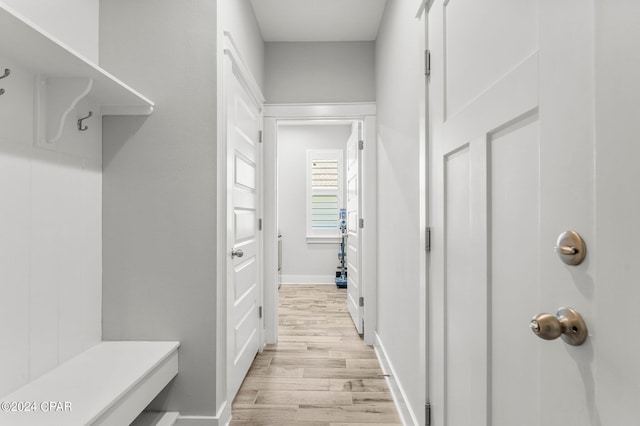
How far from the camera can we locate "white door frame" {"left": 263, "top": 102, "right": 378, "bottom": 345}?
311 centimetres

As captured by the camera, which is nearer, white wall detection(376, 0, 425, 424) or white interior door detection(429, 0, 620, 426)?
white interior door detection(429, 0, 620, 426)

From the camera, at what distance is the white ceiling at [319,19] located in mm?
2658

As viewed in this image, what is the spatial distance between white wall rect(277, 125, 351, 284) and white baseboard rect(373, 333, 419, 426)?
299 centimetres

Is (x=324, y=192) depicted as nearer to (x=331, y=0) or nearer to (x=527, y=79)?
(x=331, y=0)

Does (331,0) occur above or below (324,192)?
above

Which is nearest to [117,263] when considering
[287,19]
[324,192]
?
[287,19]

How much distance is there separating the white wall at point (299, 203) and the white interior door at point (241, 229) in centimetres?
291

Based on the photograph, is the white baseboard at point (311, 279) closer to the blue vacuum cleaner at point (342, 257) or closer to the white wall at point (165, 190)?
the blue vacuum cleaner at point (342, 257)

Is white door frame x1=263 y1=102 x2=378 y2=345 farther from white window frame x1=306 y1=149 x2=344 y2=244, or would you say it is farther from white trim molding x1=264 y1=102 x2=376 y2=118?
white window frame x1=306 y1=149 x2=344 y2=244

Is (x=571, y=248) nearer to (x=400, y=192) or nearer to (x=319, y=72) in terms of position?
(x=400, y=192)

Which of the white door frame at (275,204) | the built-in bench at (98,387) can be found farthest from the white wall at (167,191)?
the white door frame at (275,204)

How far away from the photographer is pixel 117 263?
70.8 inches

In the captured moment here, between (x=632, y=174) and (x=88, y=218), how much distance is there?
193 cm

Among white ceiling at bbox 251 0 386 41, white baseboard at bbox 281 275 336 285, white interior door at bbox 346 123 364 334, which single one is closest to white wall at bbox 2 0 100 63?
white ceiling at bbox 251 0 386 41
